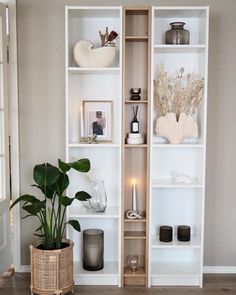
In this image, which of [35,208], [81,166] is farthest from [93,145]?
[35,208]

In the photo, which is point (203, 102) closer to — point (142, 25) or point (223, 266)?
point (142, 25)

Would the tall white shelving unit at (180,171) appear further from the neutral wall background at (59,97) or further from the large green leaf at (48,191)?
the large green leaf at (48,191)

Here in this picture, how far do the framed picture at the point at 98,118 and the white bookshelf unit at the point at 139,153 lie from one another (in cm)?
5

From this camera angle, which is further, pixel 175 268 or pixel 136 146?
pixel 175 268

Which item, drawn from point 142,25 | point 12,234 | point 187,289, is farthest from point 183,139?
point 12,234

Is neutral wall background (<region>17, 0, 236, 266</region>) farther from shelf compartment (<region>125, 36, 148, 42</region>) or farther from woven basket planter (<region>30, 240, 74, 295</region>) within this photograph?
woven basket planter (<region>30, 240, 74, 295</region>)

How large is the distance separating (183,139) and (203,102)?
13.9 inches

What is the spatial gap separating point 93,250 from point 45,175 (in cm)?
82

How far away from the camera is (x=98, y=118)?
11.1 feet

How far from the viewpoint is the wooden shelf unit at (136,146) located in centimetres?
319

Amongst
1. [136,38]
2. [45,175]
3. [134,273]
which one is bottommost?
[134,273]

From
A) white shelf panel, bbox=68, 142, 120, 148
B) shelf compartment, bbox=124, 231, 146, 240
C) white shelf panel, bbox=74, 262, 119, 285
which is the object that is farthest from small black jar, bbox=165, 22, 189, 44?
white shelf panel, bbox=74, 262, 119, 285

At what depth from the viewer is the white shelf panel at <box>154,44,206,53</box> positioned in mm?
3092

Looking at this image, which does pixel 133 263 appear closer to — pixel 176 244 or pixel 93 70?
pixel 176 244
